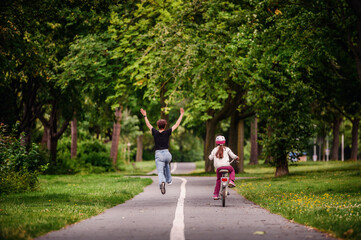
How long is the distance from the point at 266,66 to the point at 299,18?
3.74 m

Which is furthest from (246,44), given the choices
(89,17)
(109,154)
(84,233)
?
(109,154)

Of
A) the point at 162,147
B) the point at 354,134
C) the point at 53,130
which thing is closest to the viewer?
the point at 162,147

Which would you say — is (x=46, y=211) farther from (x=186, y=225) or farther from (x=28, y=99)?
(x=28, y=99)

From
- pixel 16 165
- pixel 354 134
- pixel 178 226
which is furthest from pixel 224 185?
pixel 354 134

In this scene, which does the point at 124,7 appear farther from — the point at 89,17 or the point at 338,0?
the point at 338,0

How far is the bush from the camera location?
17.1 m

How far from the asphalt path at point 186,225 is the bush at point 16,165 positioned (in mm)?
5464

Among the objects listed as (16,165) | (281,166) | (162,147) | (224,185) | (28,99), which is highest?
(28,99)

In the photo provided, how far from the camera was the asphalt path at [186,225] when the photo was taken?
8328mm

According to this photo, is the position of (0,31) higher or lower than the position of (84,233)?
higher

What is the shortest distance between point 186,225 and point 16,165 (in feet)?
33.0

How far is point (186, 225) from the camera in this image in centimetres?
950

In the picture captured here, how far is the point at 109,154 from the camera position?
4331 centimetres

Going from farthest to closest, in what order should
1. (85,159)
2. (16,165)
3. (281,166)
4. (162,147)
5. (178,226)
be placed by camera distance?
(85,159) → (281,166) → (16,165) → (162,147) → (178,226)
